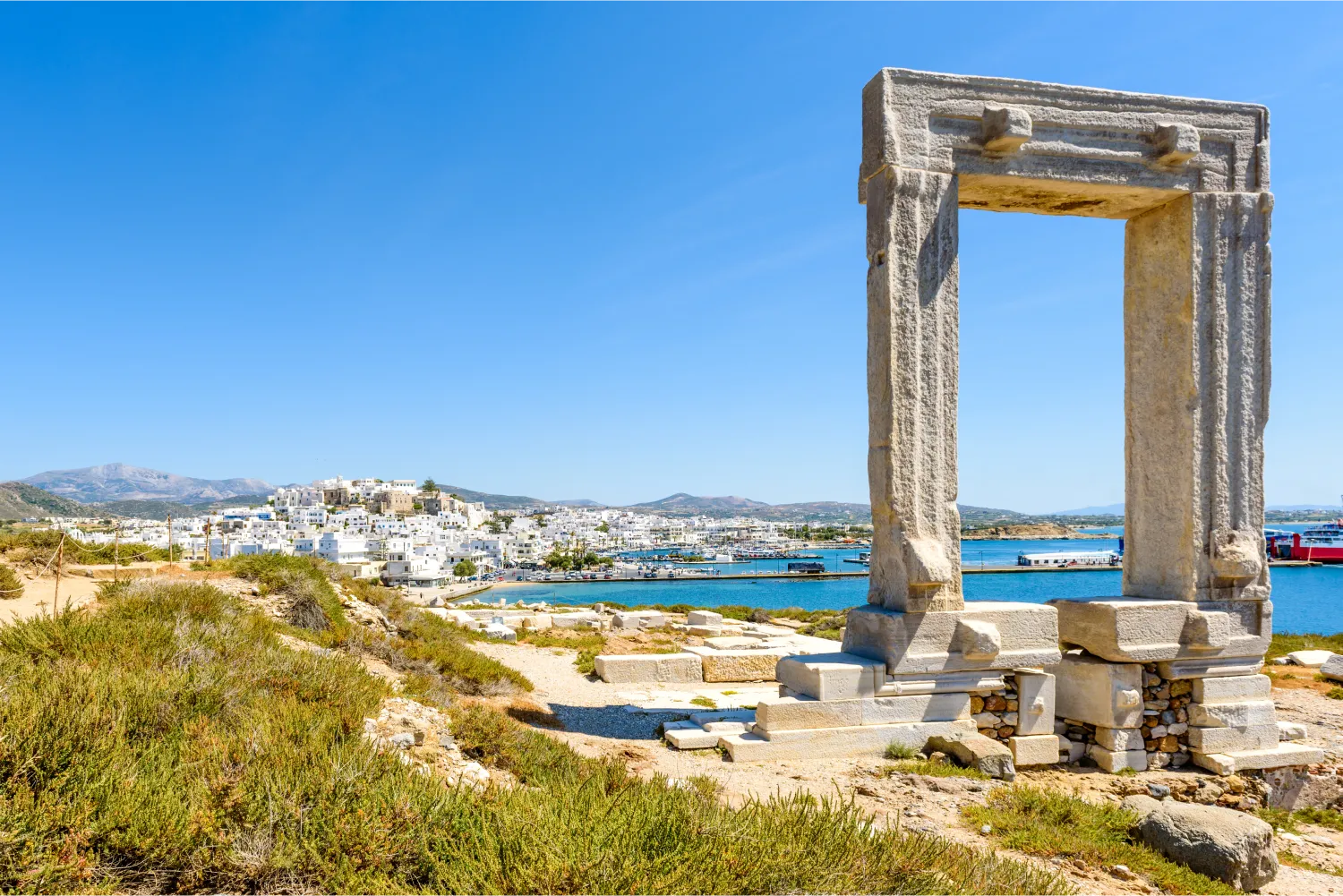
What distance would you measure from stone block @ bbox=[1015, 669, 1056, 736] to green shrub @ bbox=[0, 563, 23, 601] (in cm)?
1252

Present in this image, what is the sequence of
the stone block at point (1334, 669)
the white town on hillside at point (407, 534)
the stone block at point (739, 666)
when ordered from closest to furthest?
the stone block at point (1334, 669)
the stone block at point (739, 666)
the white town on hillside at point (407, 534)

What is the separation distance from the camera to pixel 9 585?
10.9m

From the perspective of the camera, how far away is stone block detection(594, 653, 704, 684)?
38.4 feet

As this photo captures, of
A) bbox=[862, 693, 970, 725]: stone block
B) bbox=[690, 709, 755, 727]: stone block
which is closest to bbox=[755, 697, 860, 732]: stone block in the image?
bbox=[862, 693, 970, 725]: stone block

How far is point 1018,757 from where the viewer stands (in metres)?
7.05

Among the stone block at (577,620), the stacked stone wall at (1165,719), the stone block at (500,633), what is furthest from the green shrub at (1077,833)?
the stone block at (577,620)

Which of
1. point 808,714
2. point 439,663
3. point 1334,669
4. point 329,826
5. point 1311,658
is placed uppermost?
point 329,826

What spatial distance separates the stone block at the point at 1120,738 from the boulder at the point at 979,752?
1.21 meters

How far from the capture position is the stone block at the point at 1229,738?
741cm

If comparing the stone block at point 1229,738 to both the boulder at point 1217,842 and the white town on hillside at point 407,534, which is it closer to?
the boulder at point 1217,842

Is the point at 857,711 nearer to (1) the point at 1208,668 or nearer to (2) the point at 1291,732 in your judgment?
(1) the point at 1208,668

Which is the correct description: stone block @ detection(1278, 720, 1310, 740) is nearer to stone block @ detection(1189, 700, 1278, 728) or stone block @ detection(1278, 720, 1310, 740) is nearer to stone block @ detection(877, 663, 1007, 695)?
stone block @ detection(1189, 700, 1278, 728)

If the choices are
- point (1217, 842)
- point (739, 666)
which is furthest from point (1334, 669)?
point (1217, 842)

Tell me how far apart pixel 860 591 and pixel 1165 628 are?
48939 mm
